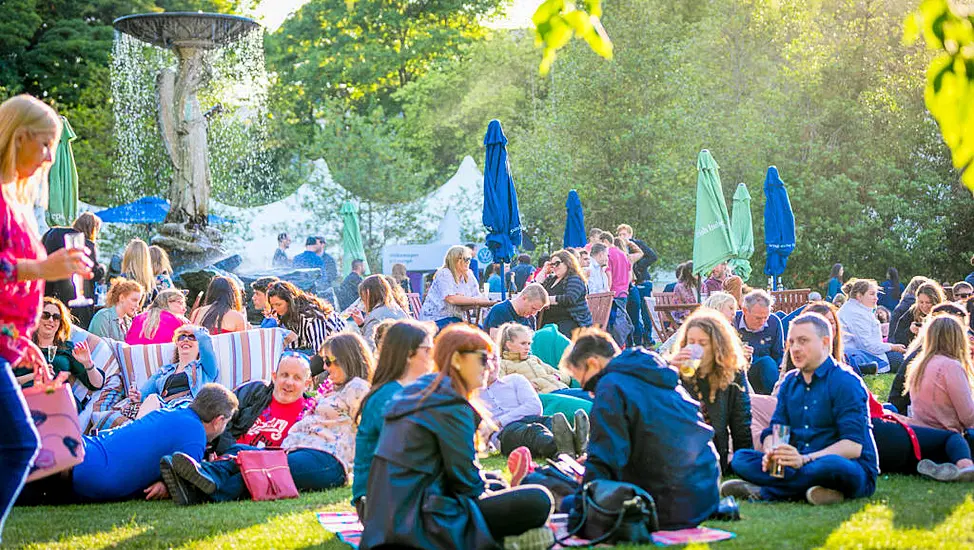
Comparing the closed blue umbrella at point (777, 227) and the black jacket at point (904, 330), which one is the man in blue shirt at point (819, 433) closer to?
the black jacket at point (904, 330)

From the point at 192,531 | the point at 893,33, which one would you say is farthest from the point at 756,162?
the point at 192,531

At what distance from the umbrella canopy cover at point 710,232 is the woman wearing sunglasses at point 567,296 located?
510 centimetres

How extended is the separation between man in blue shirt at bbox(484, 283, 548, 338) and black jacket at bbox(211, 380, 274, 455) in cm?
292

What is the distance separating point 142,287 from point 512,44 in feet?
115

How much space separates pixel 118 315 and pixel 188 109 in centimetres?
1110

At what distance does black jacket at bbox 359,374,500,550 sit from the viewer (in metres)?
5.25

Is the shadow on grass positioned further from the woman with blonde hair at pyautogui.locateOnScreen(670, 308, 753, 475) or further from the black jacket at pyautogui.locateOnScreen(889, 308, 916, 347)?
the black jacket at pyautogui.locateOnScreen(889, 308, 916, 347)

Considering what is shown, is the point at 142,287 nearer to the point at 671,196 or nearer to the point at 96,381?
the point at 96,381

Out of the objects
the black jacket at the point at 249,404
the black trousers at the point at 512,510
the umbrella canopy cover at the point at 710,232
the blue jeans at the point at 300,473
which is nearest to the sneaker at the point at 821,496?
the black trousers at the point at 512,510

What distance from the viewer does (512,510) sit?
5.55 meters

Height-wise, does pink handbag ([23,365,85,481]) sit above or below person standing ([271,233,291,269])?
above

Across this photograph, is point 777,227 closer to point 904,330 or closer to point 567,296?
point 904,330

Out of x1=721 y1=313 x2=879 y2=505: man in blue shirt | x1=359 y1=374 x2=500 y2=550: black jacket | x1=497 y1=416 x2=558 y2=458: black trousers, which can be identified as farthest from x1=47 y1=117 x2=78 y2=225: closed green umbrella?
x1=359 y1=374 x2=500 y2=550: black jacket

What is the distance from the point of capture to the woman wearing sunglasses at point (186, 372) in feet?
Result: 30.6
